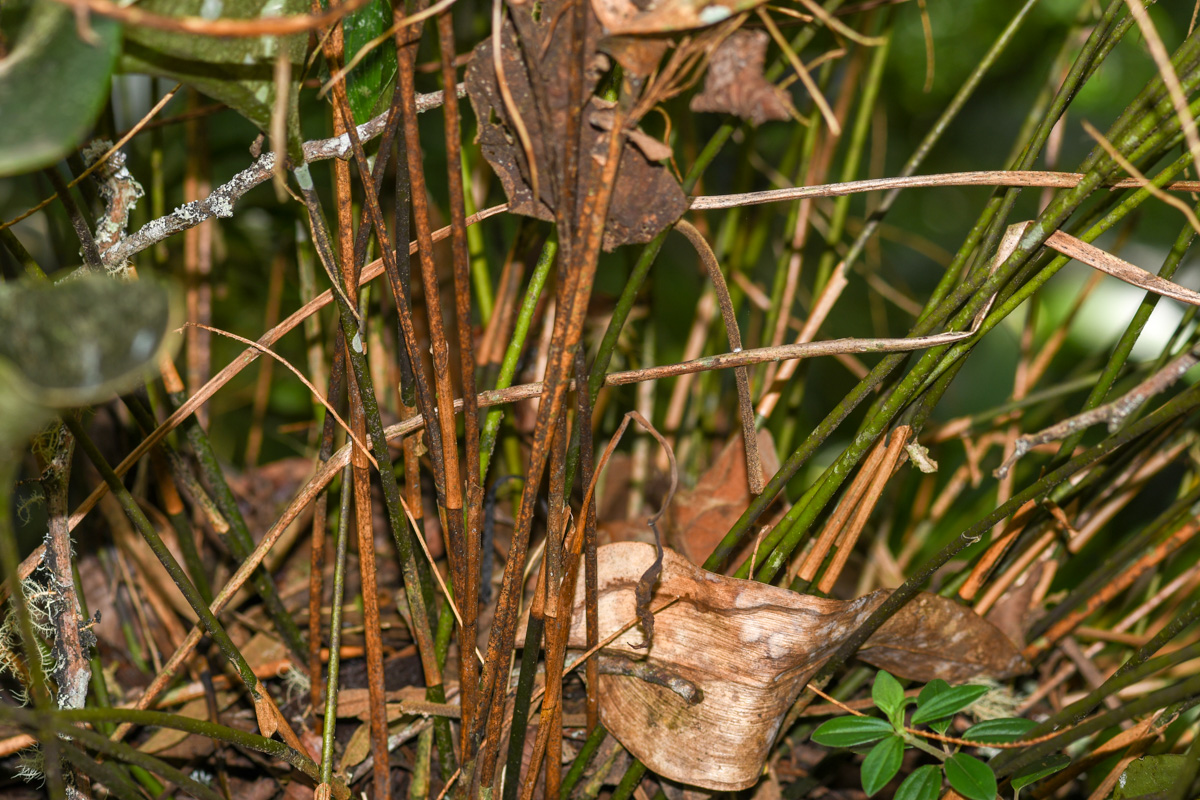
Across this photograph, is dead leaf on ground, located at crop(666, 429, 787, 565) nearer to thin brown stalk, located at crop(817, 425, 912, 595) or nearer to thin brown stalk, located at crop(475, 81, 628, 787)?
thin brown stalk, located at crop(817, 425, 912, 595)

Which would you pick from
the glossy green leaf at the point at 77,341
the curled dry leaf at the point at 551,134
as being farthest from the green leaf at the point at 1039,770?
the glossy green leaf at the point at 77,341

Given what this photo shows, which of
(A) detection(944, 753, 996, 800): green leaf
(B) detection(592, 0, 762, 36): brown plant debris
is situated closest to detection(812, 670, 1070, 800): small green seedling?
(A) detection(944, 753, 996, 800): green leaf

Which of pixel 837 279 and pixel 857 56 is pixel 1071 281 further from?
pixel 837 279

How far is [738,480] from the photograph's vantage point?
1.98ft

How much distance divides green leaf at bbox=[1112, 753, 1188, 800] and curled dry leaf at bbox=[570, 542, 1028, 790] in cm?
15

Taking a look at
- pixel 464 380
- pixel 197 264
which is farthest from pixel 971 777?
pixel 197 264

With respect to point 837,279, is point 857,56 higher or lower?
higher

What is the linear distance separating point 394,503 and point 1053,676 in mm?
591

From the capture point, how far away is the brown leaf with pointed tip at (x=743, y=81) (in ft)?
1.07

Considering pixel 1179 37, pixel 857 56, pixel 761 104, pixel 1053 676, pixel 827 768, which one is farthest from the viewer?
pixel 1179 37

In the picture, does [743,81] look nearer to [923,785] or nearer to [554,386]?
[554,386]

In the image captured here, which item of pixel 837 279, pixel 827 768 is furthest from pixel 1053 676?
pixel 837 279

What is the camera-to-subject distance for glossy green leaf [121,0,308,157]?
1.04 feet

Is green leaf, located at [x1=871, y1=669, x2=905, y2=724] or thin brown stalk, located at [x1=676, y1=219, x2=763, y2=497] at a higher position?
thin brown stalk, located at [x1=676, y1=219, x2=763, y2=497]
